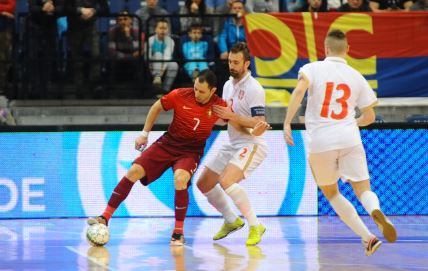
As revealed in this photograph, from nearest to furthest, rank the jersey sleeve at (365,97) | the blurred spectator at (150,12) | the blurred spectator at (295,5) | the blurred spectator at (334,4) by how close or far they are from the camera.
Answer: the jersey sleeve at (365,97) → the blurred spectator at (150,12) → the blurred spectator at (295,5) → the blurred spectator at (334,4)

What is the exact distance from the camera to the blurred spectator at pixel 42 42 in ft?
52.6

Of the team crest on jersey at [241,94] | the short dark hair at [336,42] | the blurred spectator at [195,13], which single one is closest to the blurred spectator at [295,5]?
the blurred spectator at [195,13]

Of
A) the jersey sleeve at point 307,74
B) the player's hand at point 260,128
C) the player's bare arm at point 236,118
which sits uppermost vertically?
the jersey sleeve at point 307,74

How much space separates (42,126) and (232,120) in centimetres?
398

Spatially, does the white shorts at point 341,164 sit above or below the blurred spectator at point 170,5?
below

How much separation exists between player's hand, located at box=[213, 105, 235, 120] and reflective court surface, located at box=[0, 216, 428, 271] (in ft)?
4.58

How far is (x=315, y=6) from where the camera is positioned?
655 inches

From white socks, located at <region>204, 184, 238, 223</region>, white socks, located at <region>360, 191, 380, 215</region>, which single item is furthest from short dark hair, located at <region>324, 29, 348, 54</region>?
white socks, located at <region>204, 184, 238, 223</region>

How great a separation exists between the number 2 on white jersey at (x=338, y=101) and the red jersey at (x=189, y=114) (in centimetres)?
171

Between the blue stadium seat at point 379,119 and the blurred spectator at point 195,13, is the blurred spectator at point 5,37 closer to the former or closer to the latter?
the blurred spectator at point 195,13

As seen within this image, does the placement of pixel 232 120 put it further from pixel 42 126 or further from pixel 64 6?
pixel 64 6

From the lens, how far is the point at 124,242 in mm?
11305

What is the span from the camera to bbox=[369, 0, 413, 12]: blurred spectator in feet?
56.7

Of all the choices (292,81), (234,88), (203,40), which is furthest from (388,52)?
(234,88)
